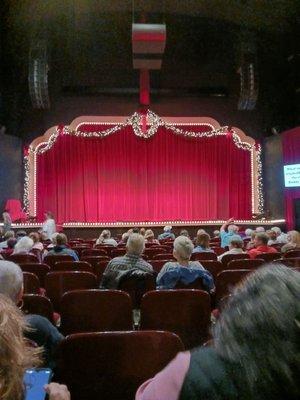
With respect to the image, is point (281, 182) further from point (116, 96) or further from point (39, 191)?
point (39, 191)

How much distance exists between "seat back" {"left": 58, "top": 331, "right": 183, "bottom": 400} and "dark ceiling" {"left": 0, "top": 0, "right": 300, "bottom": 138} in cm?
1217

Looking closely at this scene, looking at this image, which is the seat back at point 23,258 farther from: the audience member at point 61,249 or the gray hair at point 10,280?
the gray hair at point 10,280

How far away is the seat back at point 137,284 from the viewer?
446cm

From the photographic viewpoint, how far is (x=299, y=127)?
14258 mm

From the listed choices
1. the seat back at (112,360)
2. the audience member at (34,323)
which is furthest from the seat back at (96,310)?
the seat back at (112,360)

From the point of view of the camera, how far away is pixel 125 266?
4559 mm

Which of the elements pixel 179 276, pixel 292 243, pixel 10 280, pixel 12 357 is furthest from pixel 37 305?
pixel 292 243

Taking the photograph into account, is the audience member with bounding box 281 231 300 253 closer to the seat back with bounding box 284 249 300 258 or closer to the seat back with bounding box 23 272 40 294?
the seat back with bounding box 284 249 300 258

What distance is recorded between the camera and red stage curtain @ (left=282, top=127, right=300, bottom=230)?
47.3ft

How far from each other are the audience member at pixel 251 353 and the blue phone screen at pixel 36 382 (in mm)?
482

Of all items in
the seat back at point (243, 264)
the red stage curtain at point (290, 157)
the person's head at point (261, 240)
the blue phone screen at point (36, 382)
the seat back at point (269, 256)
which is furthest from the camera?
the red stage curtain at point (290, 157)

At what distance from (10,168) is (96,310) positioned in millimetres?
12816

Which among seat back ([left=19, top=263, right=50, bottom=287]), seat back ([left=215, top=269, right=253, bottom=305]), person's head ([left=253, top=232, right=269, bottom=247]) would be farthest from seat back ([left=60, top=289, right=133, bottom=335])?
person's head ([left=253, top=232, right=269, bottom=247])

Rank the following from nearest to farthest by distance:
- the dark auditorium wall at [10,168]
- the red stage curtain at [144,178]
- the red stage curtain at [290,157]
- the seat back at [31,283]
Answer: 1. the seat back at [31,283]
2. the red stage curtain at [290,157]
3. the dark auditorium wall at [10,168]
4. the red stage curtain at [144,178]
